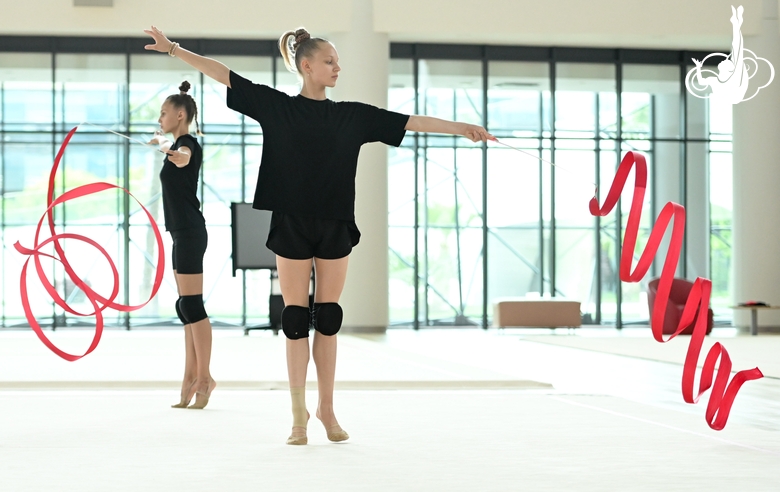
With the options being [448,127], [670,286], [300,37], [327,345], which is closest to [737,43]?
[670,286]

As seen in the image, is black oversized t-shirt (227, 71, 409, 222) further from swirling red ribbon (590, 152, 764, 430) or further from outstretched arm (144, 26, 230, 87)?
swirling red ribbon (590, 152, 764, 430)

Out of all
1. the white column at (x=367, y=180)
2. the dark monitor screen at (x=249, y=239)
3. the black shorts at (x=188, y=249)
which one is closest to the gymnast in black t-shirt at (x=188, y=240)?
the black shorts at (x=188, y=249)

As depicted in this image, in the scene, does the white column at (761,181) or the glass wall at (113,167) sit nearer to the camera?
the white column at (761,181)

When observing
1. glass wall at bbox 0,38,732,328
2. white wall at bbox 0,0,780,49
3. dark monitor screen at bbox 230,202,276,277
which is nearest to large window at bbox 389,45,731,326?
glass wall at bbox 0,38,732,328

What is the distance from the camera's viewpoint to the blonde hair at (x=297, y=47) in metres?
3.60

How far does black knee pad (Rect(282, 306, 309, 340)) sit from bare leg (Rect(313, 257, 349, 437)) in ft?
0.24

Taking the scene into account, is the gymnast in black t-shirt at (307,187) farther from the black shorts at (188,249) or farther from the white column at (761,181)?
the white column at (761,181)

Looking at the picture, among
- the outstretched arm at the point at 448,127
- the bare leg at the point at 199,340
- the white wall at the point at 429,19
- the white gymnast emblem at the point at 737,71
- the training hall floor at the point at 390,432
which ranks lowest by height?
the training hall floor at the point at 390,432

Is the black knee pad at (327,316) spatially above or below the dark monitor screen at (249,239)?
below

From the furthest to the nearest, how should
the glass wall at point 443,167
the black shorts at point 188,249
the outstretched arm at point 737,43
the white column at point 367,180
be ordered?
1. the glass wall at point 443,167
2. the outstretched arm at point 737,43
3. the white column at point 367,180
4. the black shorts at point 188,249

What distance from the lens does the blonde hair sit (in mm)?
3598

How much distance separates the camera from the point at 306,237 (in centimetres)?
351

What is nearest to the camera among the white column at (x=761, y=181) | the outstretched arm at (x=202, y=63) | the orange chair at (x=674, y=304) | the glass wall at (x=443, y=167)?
the outstretched arm at (x=202, y=63)

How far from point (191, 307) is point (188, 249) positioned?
0.28m
